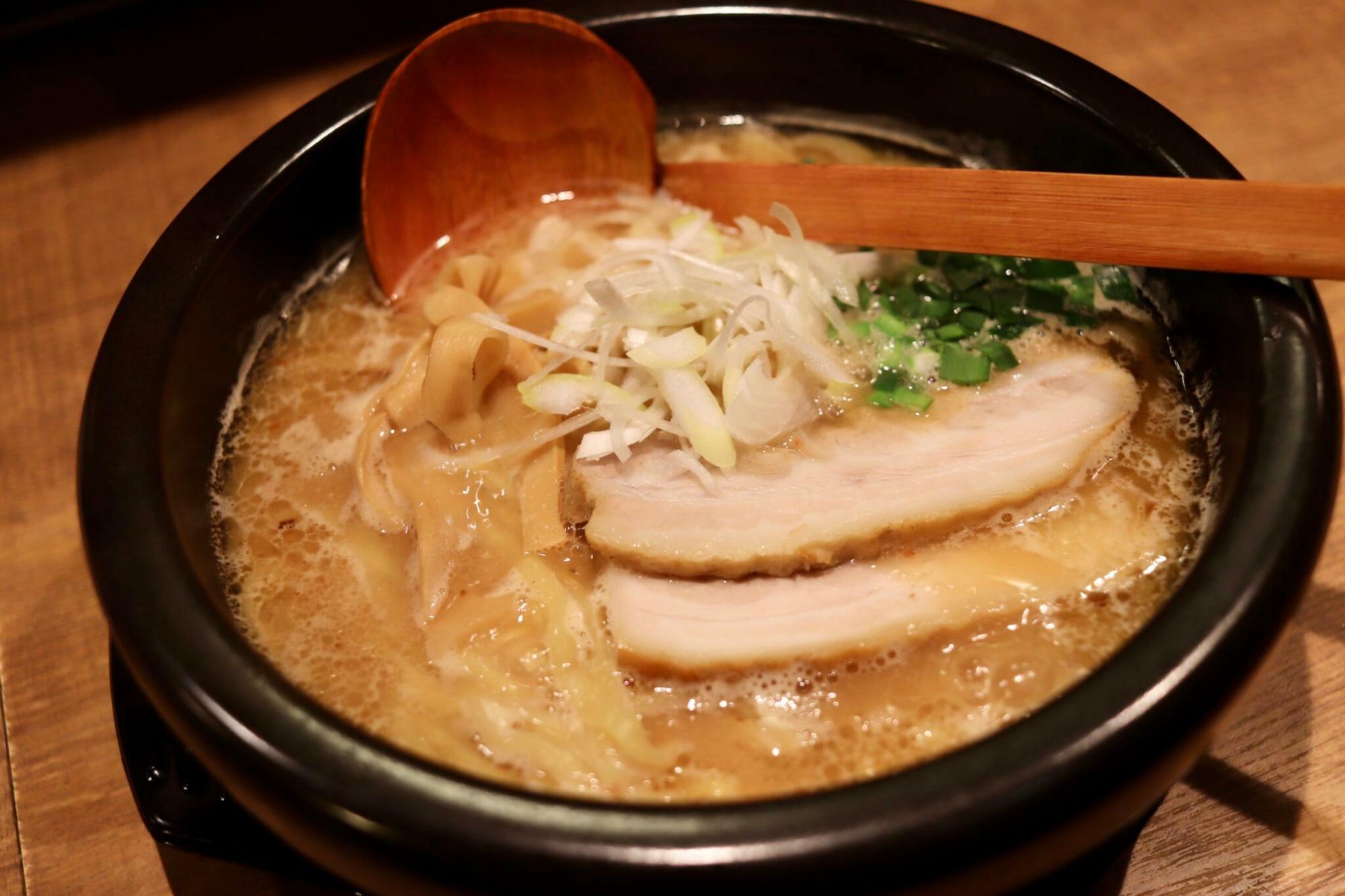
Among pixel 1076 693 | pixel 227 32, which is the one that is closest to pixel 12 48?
pixel 227 32

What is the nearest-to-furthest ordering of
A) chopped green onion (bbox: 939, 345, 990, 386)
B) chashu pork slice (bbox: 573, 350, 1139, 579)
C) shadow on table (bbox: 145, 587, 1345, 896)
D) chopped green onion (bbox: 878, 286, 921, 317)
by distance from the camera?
shadow on table (bbox: 145, 587, 1345, 896), chashu pork slice (bbox: 573, 350, 1139, 579), chopped green onion (bbox: 939, 345, 990, 386), chopped green onion (bbox: 878, 286, 921, 317)

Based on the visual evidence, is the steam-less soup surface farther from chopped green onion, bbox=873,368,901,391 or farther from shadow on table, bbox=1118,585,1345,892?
shadow on table, bbox=1118,585,1345,892

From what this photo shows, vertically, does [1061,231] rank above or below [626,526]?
above

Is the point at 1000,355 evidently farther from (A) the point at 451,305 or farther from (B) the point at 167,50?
(B) the point at 167,50

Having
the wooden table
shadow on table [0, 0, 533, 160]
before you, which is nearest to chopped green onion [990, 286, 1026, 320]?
the wooden table

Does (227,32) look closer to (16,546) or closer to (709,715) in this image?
(16,546)

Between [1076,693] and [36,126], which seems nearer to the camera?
[1076,693]
